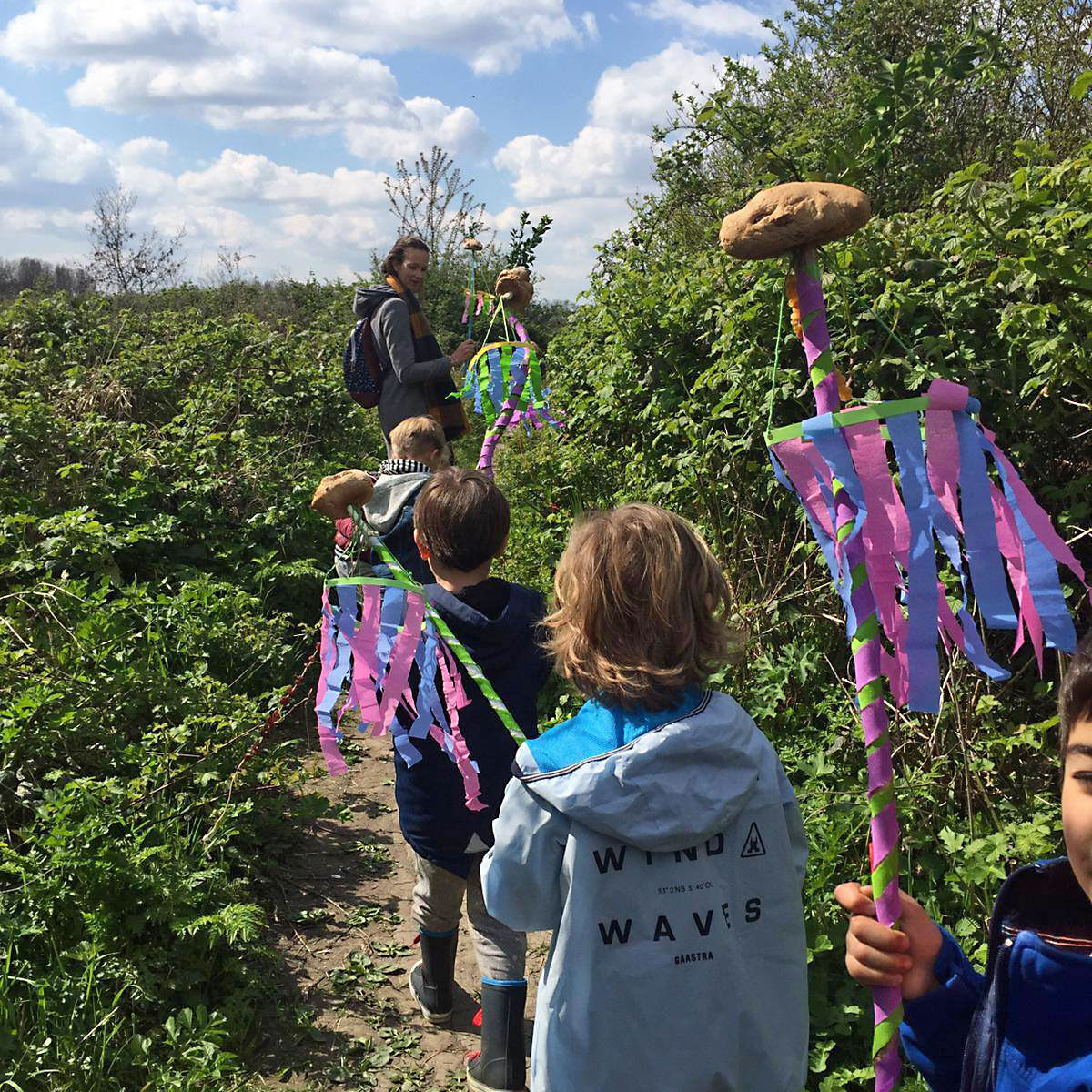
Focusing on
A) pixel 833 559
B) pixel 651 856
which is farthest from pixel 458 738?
pixel 833 559

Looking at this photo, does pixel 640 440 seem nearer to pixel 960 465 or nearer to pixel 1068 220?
pixel 1068 220

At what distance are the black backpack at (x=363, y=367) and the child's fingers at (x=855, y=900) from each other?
13.9 ft

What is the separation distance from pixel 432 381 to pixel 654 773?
3.71 m

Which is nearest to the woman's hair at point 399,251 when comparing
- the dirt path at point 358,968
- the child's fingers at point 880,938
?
the dirt path at point 358,968

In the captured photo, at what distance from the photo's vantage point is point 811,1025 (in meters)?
2.53

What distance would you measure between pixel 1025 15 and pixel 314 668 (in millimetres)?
7002

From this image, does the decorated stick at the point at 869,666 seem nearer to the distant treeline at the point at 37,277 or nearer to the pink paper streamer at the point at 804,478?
the pink paper streamer at the point at 804,478

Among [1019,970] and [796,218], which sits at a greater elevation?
[796,218]

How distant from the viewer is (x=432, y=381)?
4984mm

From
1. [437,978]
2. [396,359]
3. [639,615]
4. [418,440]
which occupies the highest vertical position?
[396,359]

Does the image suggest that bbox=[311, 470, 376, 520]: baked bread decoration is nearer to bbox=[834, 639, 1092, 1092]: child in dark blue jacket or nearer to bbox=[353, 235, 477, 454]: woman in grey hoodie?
bbox=[834, 639, 1092, 1092]: child in dark blue jacket

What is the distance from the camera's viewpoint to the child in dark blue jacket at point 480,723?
2.52m

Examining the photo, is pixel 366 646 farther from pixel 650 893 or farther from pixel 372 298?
pixel 372 298

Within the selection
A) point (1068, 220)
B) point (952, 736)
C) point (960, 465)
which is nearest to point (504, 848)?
point (960, 465)
